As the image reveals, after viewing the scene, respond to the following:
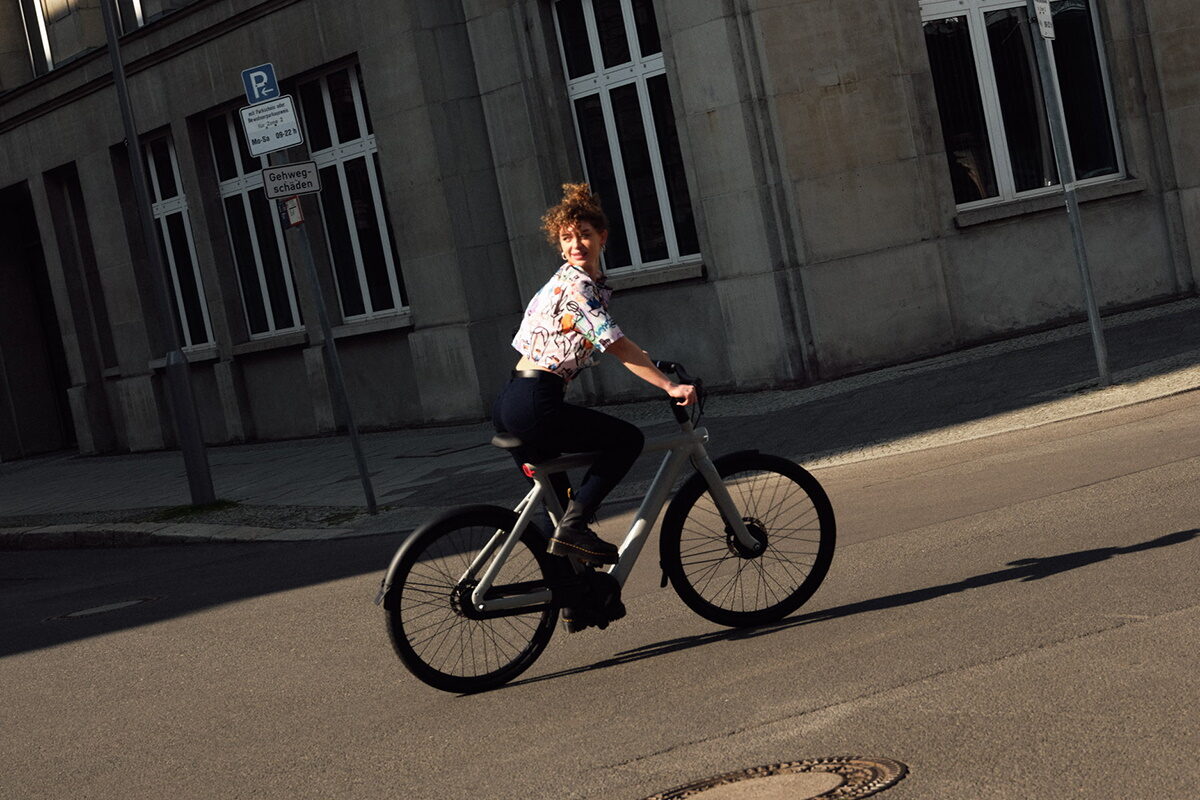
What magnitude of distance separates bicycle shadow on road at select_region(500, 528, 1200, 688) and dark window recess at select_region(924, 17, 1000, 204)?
976 centimetres

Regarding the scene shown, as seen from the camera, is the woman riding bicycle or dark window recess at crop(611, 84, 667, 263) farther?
dark window recess at crop(611, 84, 667, 263)

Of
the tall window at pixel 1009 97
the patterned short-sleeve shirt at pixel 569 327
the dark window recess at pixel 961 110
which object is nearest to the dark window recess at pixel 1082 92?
the tall window at pixel 1009 97

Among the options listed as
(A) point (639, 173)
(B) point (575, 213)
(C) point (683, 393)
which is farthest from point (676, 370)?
(A) point (639, 173)

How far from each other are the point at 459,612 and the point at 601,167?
11843 mm

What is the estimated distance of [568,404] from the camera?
609 cm

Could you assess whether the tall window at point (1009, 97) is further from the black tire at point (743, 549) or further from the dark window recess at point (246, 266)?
the dark window recess at point (246, 266)

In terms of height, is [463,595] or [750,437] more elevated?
[463,595]

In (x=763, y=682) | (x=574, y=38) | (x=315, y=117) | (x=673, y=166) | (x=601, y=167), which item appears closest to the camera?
(x=763, y=682)

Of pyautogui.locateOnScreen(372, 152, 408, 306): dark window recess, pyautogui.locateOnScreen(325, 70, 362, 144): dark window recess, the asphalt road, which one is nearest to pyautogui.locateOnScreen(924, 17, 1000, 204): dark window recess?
the asphalt road

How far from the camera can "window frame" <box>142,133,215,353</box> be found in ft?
77.1

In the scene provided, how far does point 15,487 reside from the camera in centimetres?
2227

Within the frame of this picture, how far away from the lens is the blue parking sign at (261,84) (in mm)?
12461

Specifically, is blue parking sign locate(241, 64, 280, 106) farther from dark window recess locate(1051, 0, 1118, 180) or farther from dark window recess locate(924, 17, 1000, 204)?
dark window recess locate(1051, 0, 1118, 180)

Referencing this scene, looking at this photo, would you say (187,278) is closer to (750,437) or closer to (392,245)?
(392,245)
